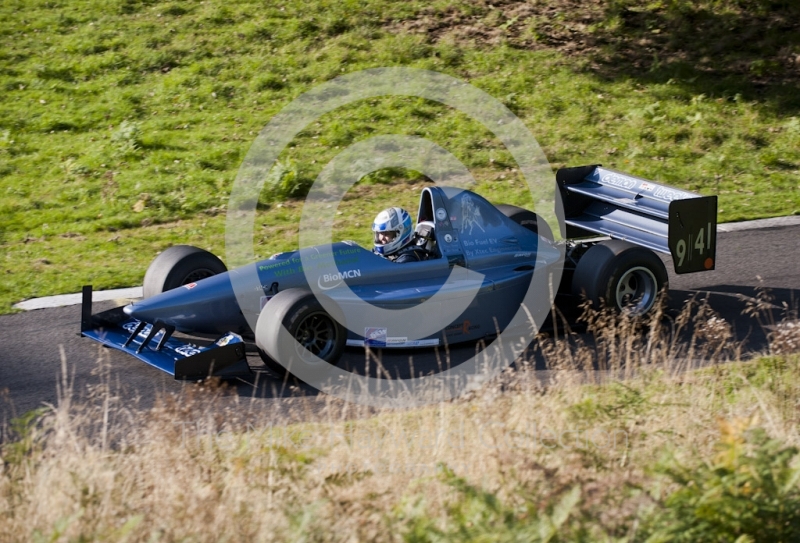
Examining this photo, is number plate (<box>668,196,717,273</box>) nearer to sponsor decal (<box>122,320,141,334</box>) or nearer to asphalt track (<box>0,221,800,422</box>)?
asphalt track (<box>0,221,800,422</box>)

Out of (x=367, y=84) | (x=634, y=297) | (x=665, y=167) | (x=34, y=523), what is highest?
(x=367, y=84)

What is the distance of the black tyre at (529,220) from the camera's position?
10211mm

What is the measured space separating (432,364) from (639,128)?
371 inches

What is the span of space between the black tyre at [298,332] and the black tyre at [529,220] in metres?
3.01

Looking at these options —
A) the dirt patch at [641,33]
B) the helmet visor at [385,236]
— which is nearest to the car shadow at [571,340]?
the helmet visor at [385,236]

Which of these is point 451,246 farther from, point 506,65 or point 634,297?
point 506,65

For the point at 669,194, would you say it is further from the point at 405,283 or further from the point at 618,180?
the point at 405,283

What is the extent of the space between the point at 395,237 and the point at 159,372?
2516mm

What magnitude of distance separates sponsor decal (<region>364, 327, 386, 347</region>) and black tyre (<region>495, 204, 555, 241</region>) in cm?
248

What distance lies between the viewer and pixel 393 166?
1487cm

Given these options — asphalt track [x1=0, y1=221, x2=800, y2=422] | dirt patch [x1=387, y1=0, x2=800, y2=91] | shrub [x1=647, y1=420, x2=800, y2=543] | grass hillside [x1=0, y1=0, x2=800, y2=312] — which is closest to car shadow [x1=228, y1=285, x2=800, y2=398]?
asphalt track [x1=0, y1=221, x2=800, y2=422]

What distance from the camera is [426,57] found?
1839 centimetres

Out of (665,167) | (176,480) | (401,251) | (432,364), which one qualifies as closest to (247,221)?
(401,251)

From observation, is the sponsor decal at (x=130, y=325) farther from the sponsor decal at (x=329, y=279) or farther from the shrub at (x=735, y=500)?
the shrub at (x=735, y=500)
